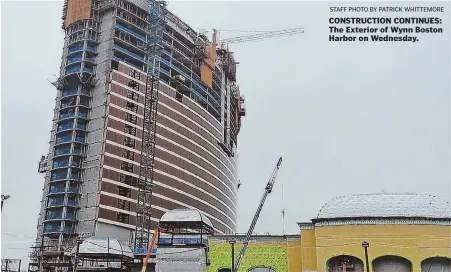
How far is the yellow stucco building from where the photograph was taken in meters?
58.6

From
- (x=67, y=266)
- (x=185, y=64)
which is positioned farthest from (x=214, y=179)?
(x=67, y=266)

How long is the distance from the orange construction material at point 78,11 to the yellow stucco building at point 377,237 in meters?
77.1

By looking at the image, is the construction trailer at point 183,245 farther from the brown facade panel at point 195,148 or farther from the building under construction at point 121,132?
the brown facade panel at point 195,148

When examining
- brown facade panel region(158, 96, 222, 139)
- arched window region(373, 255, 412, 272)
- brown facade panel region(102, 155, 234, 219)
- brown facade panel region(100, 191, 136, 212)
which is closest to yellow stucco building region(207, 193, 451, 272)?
arched window region(373, 255, 412, 272)

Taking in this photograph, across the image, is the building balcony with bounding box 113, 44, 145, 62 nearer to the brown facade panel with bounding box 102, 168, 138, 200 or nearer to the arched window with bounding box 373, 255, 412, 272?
the brown facade panel with bounding box 102, 168, 138, 200

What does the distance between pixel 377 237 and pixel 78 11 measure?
87.3 meters

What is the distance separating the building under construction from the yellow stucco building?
145 ft

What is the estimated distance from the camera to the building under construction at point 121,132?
99.6m

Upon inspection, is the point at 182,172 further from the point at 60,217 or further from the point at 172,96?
the point at 60,217

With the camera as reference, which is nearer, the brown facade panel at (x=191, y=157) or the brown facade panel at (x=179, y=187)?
the brown facade panel at (x=179, y=187)

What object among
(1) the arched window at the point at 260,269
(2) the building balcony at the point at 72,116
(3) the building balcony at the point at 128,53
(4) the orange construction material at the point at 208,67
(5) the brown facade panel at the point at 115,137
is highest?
(4) the orange construction material at the point at 208,67

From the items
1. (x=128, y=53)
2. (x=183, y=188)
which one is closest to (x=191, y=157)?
(x=183, y=188)

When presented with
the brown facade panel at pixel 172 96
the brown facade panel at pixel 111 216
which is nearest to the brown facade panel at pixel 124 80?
the brown facade panel at pixel 172 96

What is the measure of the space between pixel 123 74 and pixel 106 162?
21178mm
